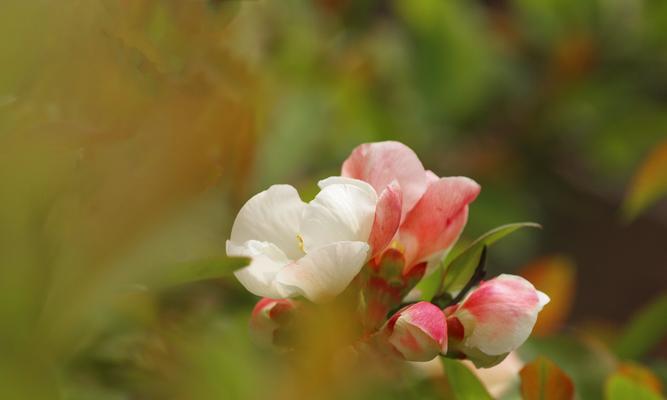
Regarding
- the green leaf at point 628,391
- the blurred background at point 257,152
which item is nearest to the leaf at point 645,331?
the blurred background at point 257,152

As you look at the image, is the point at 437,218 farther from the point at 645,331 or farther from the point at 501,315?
the point at 645,331

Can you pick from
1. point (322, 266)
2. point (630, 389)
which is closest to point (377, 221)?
point (322, 266)

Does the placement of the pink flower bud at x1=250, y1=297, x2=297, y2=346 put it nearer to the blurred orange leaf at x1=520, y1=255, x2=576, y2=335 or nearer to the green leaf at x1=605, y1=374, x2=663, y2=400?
the green leaf at x1=605, y1=374, x2=663, y2=400

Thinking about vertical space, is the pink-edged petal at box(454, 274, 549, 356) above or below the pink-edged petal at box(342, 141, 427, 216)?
below

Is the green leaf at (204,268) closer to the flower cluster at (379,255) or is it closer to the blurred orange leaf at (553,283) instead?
the flower cluster at (379,255)

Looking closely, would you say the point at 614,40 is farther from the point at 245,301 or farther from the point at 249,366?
the point at 249,366

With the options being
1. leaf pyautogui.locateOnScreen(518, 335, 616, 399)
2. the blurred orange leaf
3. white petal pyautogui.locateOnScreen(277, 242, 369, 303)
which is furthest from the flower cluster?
the blurred orange leaf

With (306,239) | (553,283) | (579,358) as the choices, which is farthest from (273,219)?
(553,283)
